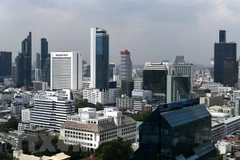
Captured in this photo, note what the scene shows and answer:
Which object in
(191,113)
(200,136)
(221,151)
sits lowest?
(221,151)

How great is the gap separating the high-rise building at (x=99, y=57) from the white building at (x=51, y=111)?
16.3 m

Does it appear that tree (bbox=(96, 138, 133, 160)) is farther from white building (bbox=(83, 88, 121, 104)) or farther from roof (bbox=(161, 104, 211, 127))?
white building (bbox=(83, 88, 121, 104))

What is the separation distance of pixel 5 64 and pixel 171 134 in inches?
2155

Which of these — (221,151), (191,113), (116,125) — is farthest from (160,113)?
(116,125)

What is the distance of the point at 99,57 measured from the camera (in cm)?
3888

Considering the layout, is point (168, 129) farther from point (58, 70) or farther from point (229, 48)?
point (229, 48)

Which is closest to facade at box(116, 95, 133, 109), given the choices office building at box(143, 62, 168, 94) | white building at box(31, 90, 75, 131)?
office building at box(143, 62, 168, 94)

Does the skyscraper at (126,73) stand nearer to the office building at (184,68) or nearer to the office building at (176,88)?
the office building at (184,68)

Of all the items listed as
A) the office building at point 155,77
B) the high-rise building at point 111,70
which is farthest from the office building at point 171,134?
the high-rise building at point 111,70

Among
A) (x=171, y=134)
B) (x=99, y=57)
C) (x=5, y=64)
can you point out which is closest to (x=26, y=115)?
(x=99, y=57)

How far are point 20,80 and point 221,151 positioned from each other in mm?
41569

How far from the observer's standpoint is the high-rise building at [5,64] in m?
59.0

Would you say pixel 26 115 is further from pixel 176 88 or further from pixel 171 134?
pixel 171 134

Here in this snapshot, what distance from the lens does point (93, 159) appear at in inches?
496
